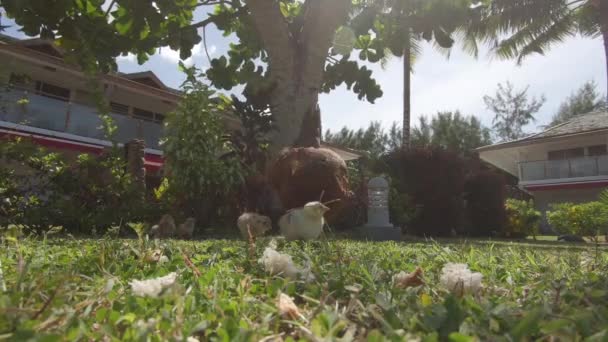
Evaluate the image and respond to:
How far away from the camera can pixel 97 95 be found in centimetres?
822

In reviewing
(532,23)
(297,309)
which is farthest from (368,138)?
(297,309)

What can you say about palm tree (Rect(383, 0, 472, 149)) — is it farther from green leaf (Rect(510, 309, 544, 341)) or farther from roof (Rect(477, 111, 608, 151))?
roof (Rect(477, 111, 608, 151))

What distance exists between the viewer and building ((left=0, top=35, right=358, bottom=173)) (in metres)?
13.1

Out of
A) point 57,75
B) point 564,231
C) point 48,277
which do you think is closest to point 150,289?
point 48,277

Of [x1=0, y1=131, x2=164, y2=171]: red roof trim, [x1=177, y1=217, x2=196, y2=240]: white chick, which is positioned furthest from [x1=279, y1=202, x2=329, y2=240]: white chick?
[x1=0, y1=131, x2=164, y2=171]: red roof trim

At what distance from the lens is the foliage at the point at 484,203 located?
12.6m

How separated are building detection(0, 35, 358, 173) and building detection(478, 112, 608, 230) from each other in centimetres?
1758

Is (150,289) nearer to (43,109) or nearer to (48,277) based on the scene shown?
(48,277)

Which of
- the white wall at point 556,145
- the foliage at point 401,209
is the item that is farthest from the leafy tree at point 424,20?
the white wall at point 556,145

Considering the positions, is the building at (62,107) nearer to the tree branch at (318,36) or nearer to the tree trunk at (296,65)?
the tree trunk at (296,65)

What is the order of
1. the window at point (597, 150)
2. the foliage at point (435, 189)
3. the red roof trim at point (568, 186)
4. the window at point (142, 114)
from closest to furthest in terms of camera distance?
1. the foliage at point (435, 189)
2. the window at point (142, 114)
3. the red roof trim at point (568, 186)
4. the window at point (597, 150)

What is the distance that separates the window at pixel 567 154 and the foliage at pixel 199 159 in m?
A: 24.4

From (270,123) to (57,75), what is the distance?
1245cm

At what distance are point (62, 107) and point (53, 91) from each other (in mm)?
3895
